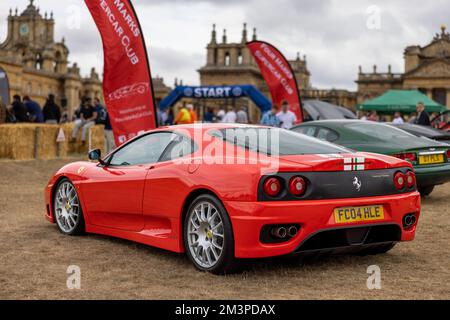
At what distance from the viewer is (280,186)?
523 cm

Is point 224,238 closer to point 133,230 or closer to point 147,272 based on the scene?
point 147,272

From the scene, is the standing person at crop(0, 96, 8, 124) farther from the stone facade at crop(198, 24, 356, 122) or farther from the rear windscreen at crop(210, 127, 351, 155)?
the stone facade at crop(198, 24, 356, 122)

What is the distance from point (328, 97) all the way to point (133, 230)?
9902 centimetres

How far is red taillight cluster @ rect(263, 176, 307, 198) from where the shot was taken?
17.0ft

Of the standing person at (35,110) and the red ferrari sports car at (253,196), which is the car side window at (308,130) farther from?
the standing person at (35,110)

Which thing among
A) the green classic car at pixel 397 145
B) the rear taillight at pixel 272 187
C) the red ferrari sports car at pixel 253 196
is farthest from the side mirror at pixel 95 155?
the green classic car at pixel 397 145

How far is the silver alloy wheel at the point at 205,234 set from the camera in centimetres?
545

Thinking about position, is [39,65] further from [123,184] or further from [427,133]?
[123,184]

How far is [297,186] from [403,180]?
1158 millimetres

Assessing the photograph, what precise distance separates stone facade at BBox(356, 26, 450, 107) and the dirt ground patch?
91.3 m

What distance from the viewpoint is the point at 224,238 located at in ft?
17.4

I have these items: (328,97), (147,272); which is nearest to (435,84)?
(328,97)
